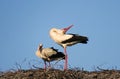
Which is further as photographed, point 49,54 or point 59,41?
point 49,54

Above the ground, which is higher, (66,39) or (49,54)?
(66,39)

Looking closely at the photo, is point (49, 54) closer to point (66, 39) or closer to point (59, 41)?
point (59, 41)

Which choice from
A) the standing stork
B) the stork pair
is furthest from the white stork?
the standing stork

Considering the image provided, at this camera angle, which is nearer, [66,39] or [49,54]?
[66,39]

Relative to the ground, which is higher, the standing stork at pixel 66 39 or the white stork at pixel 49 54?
the standing stork at pixel 66 39

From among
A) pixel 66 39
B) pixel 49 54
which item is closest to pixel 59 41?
pixel 66 39

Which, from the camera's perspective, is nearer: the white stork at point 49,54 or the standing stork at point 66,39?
the standing stork at point 66,39

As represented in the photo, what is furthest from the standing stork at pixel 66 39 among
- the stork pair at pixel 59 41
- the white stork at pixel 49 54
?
the white stork at pixel 49 54

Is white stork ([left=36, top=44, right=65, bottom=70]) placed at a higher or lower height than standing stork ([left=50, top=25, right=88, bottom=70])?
lower

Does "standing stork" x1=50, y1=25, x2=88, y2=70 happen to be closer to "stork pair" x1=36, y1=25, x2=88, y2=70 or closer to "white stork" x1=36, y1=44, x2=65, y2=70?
"stork pair" x1=36, y1=25, x2=88, y2=70

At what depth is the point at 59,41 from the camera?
14484mm

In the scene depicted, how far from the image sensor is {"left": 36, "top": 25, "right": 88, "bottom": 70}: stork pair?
47.4 feet

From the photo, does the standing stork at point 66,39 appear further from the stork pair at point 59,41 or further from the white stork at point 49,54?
the white stork at point 49,54

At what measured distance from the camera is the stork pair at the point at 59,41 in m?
14.4
